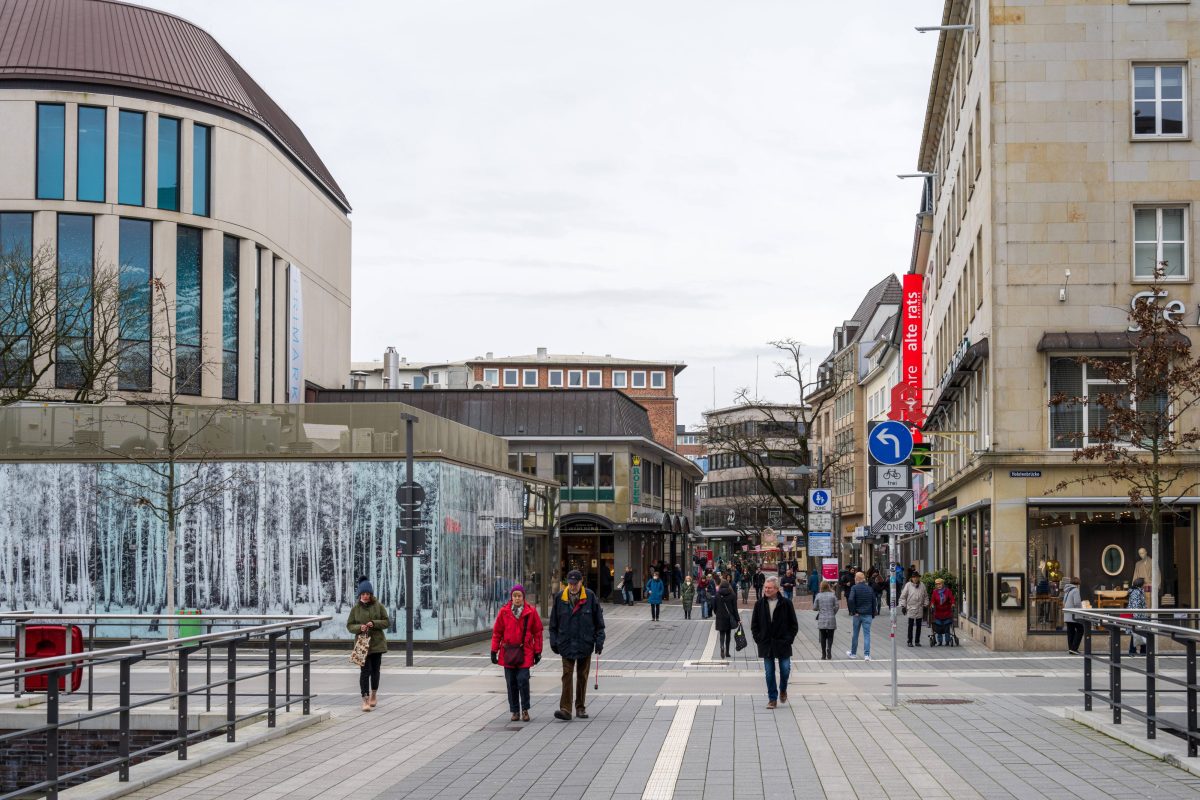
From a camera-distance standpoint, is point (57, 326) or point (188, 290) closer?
point (57, 326)

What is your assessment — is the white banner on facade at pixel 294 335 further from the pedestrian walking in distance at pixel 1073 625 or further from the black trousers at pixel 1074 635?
the black trousers at pixel 1074 635

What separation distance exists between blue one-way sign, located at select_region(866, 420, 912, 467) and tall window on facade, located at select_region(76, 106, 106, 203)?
3860 centimetres

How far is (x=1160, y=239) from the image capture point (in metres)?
31.3

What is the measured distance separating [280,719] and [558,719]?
315 cm

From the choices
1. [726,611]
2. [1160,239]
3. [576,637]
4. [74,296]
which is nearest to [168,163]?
[74,296]

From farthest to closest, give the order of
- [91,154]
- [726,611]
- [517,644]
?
1. [91,154]
2. [726,611]
3. [517,644]

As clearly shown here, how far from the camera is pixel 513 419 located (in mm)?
66688

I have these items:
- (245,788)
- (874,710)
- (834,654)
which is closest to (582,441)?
(834,654)

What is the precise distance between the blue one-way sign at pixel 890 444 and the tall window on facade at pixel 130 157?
3850 centimetres

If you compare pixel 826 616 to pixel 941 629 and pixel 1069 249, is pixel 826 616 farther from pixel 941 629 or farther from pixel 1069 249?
pixel 1069 249

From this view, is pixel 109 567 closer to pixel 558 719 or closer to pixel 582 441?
pixel 558 719

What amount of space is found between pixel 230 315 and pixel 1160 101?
111 ft

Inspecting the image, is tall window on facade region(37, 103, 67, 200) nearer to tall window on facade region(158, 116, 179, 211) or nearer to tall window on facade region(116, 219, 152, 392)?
tall window on facade region(116, 219, 152, 392)

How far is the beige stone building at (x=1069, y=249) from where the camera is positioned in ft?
101
